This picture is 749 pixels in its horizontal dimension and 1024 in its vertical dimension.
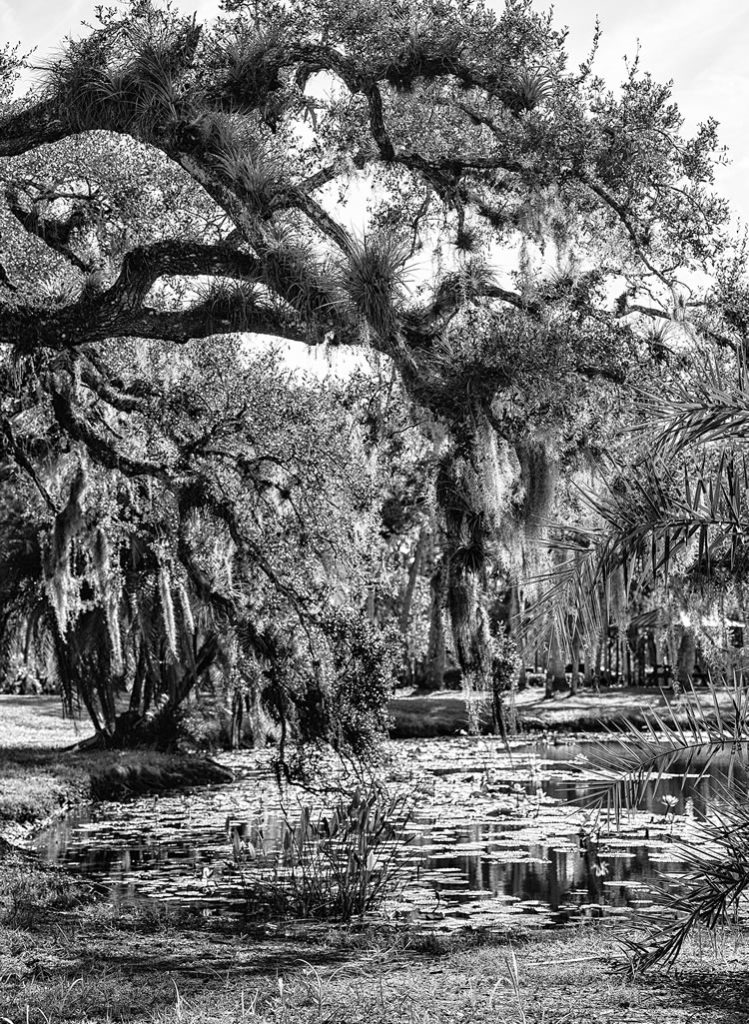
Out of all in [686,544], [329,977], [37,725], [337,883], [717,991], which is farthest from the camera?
[37,725]

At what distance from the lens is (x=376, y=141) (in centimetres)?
775

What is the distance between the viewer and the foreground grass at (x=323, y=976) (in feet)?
15.9

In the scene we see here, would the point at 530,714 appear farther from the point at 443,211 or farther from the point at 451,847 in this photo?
the point at 443,211

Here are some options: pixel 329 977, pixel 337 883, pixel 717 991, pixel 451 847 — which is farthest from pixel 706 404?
pixel 451 847

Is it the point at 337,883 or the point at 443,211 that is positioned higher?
the point at 443,211

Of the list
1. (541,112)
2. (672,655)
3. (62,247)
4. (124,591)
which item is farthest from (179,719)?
(541,112)

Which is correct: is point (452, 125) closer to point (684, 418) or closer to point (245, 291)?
point (245, 291)

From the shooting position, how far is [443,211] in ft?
28.3

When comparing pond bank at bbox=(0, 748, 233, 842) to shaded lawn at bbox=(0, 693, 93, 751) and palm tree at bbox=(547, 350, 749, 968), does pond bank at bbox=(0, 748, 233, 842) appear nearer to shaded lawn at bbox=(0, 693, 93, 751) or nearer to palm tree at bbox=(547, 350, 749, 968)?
shaded lawn at bbox=(0, 693, 93, 751)

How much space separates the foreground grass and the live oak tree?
236 centimetres

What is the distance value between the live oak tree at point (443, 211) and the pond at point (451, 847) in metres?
1.94

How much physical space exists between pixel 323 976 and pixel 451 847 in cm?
548

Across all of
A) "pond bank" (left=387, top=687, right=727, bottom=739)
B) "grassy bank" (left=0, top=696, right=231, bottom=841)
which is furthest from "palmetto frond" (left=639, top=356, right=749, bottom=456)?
"pond bank" (left=387, top=687, right=727, bottom=739)

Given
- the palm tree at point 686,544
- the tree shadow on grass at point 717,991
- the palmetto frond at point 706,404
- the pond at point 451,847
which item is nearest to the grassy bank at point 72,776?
the pond at point 451,847
